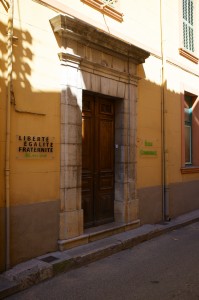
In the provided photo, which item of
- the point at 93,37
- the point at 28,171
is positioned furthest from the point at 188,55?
the point at 28,171

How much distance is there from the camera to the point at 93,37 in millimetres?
5629

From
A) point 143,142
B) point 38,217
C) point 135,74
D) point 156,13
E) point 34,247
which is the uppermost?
point 156,13

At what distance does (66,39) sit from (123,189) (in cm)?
306

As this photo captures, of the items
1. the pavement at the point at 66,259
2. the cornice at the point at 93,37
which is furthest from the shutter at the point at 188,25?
the pavement at the point at 66,259

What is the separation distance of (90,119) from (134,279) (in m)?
2.98

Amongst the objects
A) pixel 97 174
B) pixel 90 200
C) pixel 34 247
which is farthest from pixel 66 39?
pixel 34 247

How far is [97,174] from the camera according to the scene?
245 inches

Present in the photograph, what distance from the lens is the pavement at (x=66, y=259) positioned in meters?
4.09

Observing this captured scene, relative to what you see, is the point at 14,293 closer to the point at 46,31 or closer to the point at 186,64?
the point at 46,31

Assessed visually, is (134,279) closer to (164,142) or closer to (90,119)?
(90,119)

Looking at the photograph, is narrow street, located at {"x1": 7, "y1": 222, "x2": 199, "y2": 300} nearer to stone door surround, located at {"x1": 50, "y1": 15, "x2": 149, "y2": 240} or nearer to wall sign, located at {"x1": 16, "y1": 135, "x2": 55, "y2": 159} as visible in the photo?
stone door surround, located at {"x1": 50, "y1": 15, "x2": 149, "y2": 240}

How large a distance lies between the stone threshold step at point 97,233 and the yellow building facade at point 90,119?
3 cm

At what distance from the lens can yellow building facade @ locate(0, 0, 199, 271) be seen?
4605 millimetres

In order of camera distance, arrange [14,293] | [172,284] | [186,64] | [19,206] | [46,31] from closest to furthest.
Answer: [14,293] < [172,284] < [19,206] < [46,31] < [186,64]
